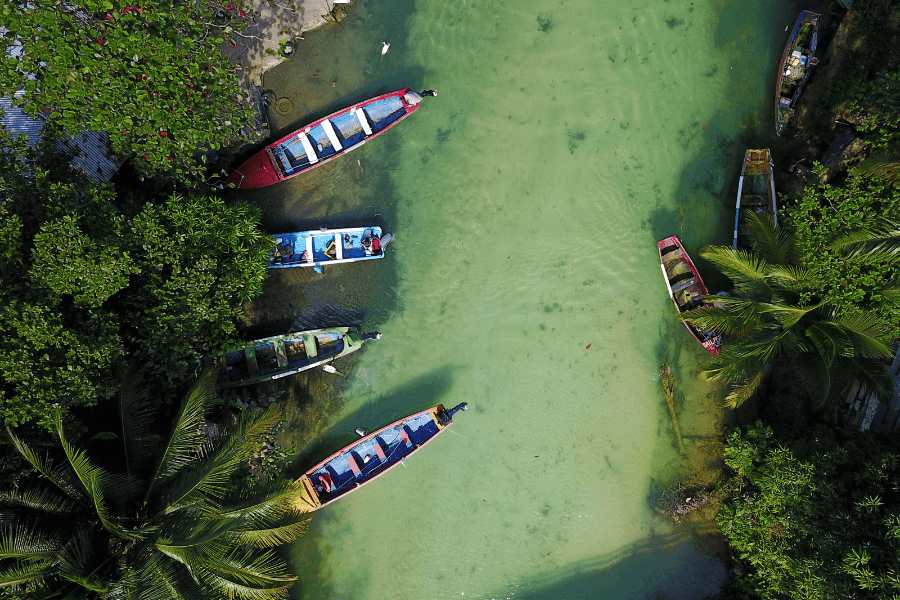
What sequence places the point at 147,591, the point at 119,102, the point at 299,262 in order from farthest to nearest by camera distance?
the point at 299,262
the point at 119,102
the point at 147,591

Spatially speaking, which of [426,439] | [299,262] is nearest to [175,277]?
[299,262]

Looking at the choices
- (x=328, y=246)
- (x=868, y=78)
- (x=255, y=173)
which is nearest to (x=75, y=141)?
(x=255, y=173)

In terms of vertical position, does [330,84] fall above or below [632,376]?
above

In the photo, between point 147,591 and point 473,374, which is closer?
point 147,591

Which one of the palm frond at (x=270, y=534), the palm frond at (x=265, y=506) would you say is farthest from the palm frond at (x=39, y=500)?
the palm frond at (x=270, y=534)

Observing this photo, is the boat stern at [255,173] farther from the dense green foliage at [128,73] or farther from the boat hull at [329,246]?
the dense green foliage at [128,73]

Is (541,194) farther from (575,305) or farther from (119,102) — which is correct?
(119,102)

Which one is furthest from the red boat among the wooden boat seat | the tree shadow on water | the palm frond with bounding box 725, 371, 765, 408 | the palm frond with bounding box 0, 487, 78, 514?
the tree shadow on water
